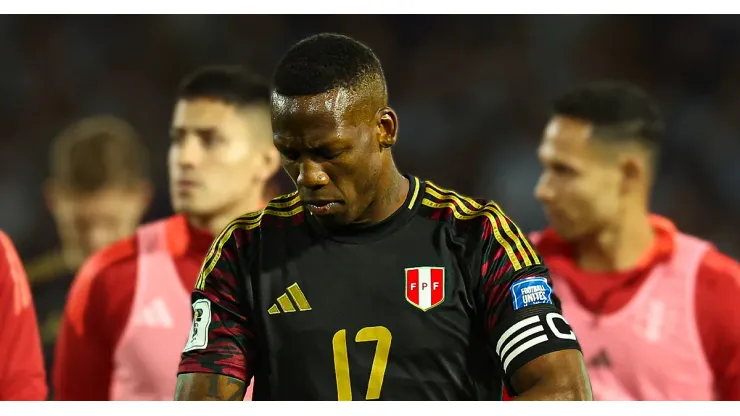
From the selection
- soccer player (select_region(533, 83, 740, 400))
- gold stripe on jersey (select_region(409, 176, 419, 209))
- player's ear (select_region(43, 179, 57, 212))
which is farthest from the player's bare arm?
player's ear (select_region(43, 179, 57, 212))

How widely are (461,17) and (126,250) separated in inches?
74.0

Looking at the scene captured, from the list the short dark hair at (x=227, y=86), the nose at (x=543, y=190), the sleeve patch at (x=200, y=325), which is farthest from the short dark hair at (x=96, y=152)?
the sleeve patch at (x=200, y=325)

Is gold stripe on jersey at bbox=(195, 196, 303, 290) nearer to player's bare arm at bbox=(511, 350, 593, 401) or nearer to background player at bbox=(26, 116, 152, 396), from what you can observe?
player's bare arm at bbox=(511, 350, 593, 401)

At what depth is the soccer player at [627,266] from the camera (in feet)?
13.8

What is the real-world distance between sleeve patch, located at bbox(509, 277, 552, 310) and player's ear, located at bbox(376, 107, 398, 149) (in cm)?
40

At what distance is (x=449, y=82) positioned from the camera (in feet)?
16.2

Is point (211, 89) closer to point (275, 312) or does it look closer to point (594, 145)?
point (594, 145)

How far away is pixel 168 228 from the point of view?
177 inches

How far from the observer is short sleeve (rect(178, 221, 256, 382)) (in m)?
2.06

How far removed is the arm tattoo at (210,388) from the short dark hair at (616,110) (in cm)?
282

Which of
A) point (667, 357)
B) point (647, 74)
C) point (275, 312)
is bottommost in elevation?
point (667, 357)

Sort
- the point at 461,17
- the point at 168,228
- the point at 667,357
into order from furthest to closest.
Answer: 1. the point at 461,17
2. the point at 168,228
3. the point at 667,357

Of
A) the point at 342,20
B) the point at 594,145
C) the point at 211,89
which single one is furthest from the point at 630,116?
the point at 211,89

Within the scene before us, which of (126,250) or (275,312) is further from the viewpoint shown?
(126,250)
